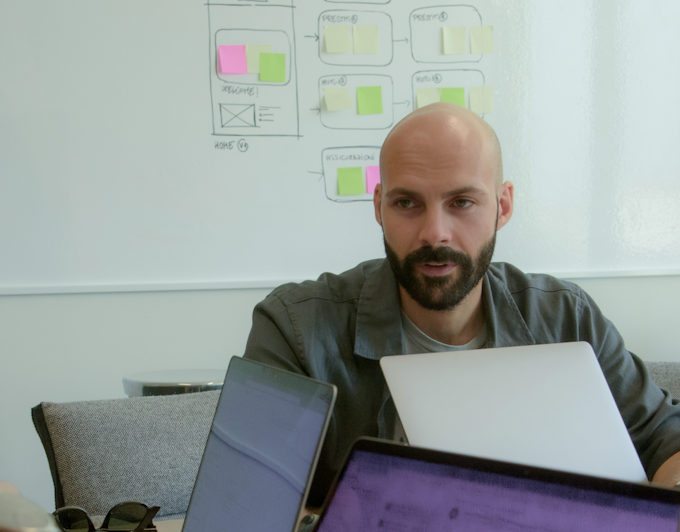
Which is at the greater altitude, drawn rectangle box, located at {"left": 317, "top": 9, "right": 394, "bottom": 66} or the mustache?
drawn rectangle box, located at {"left": 317, "top": 9, "right": 394, "bottom": 66}

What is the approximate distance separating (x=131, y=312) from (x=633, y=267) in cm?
166

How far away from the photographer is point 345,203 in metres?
1.91

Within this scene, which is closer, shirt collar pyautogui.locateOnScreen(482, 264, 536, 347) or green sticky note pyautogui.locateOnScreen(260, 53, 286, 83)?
shirt collar pyautogui.locateOnScreen(482, 264, 536, 347)

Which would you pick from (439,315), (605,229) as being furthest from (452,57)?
(439,315)

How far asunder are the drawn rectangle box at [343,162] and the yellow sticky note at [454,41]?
0.40 metres

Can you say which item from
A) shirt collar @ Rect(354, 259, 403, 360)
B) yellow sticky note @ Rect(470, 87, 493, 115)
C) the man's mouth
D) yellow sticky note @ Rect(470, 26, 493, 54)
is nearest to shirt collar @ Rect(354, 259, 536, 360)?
shirt collar @ Rect(354, 259, 403, 360)

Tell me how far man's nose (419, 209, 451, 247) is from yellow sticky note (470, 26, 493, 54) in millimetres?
1136

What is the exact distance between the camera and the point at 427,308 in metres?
1.08

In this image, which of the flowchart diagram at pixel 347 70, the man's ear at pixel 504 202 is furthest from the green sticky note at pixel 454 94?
the man's ear at pixel 504 202

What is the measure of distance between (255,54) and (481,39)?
0.74m

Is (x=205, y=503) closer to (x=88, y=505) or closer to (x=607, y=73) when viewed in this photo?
(x=88, y=505)

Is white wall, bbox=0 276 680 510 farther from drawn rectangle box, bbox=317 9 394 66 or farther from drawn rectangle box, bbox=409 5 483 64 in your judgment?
drawn rectangle box, bbox=409 5 483 64

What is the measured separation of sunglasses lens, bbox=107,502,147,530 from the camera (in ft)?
2.41

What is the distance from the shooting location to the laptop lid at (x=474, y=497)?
0.33m
